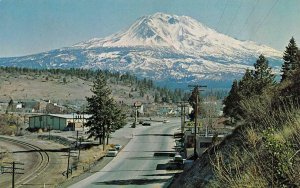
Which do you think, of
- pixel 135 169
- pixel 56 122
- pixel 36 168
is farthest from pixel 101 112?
pixel 56 122

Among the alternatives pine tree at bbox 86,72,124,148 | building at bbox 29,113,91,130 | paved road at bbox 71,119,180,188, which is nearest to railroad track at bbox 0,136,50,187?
paved road at bbox 71,119,180,188

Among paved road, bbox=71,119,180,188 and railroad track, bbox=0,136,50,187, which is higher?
paved road, bbox=71,119,180,188

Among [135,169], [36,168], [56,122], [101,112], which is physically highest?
[101,112]

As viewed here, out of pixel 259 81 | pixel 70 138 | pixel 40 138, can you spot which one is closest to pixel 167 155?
pixel 259 81

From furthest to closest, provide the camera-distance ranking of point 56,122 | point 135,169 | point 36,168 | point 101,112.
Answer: point 56,122 < point 101,112 < point 36,168 < point 135,169

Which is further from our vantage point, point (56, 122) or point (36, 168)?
point (56, 122)

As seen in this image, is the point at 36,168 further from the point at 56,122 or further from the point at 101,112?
the point at 56,122

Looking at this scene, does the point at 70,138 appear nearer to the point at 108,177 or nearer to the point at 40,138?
the point at 40,138

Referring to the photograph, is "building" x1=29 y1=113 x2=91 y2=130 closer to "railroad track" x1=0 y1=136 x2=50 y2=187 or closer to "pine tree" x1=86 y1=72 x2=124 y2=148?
"railroad track" x1=0 y1=136 x2=50 y2=187

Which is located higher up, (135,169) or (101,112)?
(101,112)

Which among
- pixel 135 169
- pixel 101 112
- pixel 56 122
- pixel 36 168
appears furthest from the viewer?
pixel 56 122

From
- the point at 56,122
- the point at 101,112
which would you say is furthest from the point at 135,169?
the point at 56,122
